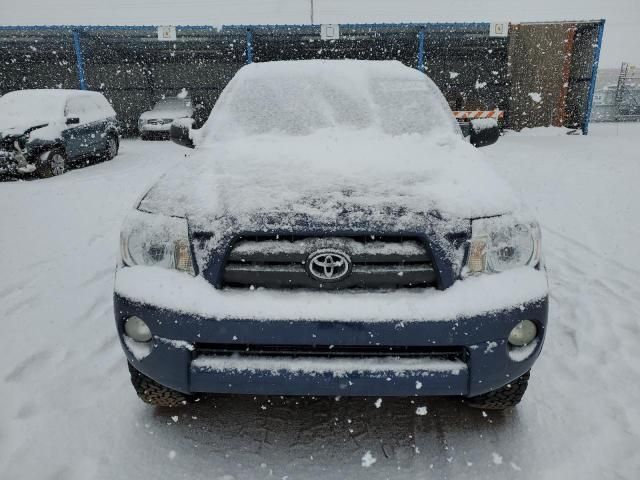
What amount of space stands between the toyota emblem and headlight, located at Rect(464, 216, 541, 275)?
484 mm

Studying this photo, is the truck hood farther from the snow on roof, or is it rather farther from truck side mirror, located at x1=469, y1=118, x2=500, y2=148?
the snow on roof

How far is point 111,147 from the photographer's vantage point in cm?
1112

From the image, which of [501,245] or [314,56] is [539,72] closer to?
[314,56]

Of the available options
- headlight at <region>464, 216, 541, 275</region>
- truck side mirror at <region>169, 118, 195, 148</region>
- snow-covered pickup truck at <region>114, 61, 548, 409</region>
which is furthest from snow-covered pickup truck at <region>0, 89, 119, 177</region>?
headlight at <region>464, 216, 541, 275</region>

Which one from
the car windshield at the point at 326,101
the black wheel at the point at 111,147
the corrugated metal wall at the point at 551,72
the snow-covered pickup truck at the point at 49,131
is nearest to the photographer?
the car windshield at the point at 326,101

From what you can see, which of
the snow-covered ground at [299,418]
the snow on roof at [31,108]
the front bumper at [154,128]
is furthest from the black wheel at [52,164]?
the front bumper at [154,128]

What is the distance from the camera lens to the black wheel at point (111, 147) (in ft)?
35.9

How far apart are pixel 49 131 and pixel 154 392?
27.2ft

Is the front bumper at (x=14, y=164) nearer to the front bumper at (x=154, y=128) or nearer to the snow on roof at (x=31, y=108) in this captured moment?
the snow on roof at (x=31, y=108)

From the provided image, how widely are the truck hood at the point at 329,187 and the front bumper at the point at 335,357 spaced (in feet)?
1.19

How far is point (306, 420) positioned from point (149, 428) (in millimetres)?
711

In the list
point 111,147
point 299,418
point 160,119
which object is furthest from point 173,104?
point 299,418

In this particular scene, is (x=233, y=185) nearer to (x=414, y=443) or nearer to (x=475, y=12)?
(x=414, y=443)

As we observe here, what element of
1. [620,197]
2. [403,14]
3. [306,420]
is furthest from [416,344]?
[403,14]
